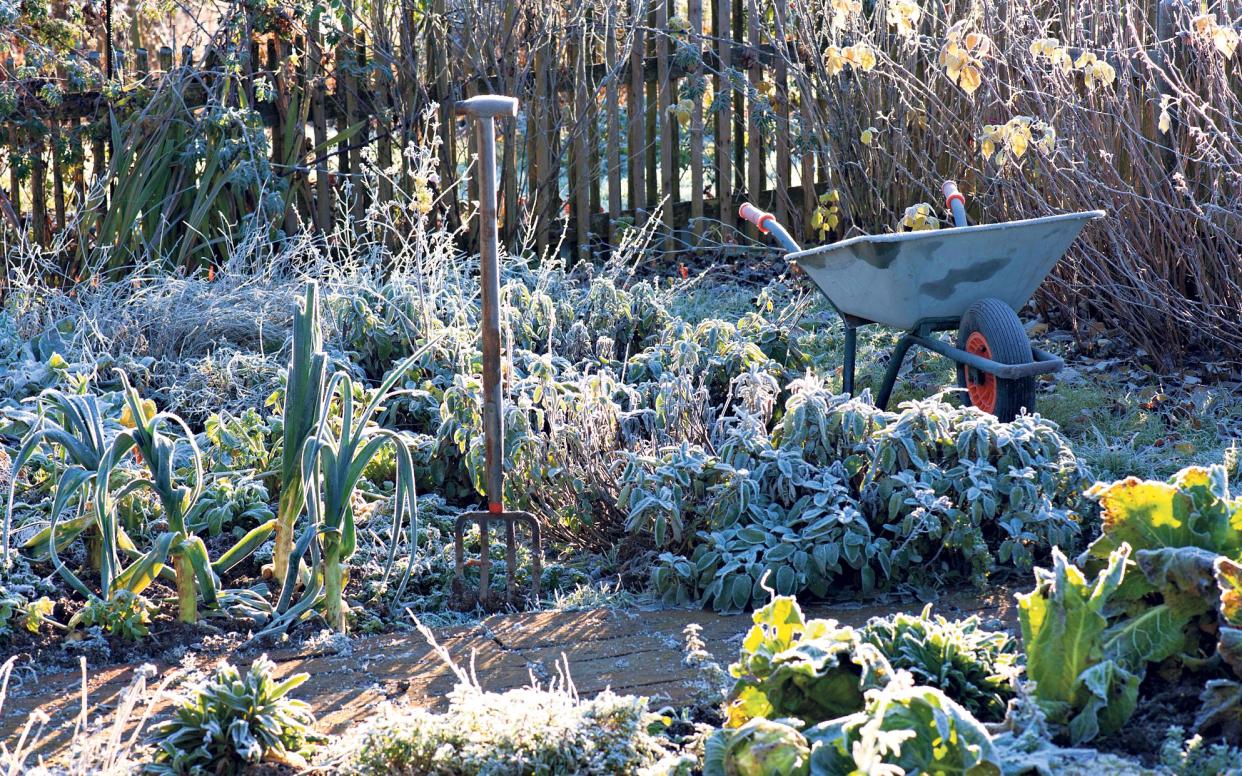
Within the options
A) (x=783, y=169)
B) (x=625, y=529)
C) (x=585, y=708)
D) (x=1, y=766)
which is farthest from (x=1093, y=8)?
(x=1, y=766)

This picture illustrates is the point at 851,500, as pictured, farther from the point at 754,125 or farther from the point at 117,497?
the point at 754,125

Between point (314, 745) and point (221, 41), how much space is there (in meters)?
5.36

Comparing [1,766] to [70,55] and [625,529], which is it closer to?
[625,529]

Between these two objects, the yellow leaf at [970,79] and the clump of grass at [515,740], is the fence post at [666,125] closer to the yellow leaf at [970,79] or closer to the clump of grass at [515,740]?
the yellow leaf at [970,79]

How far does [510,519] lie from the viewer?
3150 mm

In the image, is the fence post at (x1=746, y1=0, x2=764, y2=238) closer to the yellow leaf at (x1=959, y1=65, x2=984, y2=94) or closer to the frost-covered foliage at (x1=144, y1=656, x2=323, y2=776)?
the yellow leaf at (x1=959, y1=65, x2=984, y2=94)

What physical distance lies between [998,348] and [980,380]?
318 mm

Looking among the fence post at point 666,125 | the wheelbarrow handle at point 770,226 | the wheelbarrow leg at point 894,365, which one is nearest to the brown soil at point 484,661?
the wheelbarrow leg at point 894,365

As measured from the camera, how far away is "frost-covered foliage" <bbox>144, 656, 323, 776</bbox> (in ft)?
7.06

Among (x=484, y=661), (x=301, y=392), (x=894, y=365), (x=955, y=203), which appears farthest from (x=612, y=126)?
(x=484, y=661)

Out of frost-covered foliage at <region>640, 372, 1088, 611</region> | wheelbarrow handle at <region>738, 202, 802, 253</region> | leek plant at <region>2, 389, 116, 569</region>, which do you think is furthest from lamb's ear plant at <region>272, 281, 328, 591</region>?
wheelbarrow handle at <region>738, 202, 802, 253</region>

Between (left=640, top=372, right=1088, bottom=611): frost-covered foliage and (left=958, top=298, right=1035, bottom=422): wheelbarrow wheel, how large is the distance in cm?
45

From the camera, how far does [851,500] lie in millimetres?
3152

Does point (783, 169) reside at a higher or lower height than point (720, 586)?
higher
